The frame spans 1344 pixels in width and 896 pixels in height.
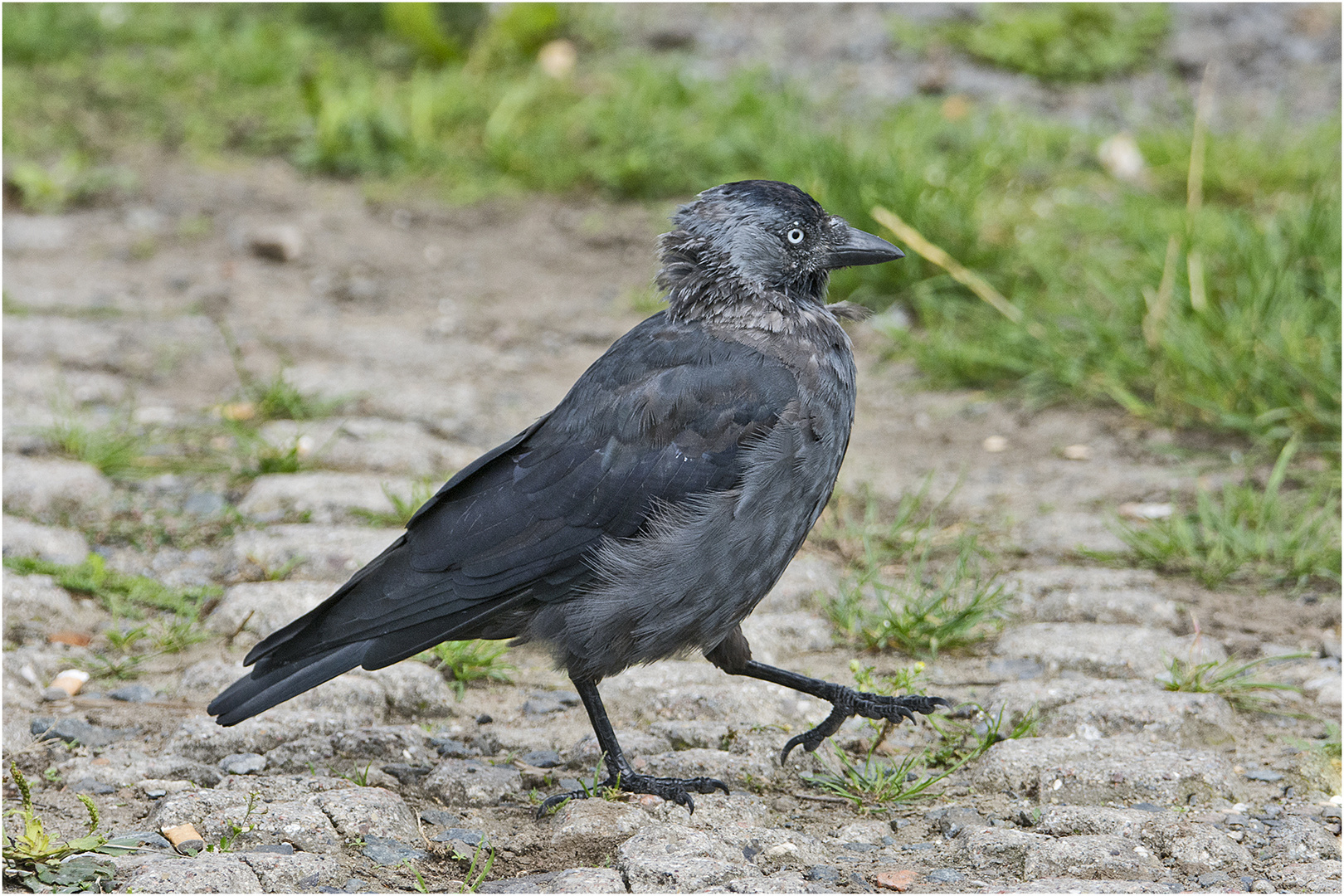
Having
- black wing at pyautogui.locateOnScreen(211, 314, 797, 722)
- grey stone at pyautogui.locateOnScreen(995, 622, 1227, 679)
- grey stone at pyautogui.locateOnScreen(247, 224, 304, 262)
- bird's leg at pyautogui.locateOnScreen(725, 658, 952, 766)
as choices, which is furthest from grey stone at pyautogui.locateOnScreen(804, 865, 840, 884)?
grey stone at pyautogui.locateOnScreen(247, 224, 304, 262)

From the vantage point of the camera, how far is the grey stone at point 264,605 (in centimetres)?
384

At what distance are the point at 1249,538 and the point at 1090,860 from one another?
1940mm

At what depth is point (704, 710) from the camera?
3.65 metres

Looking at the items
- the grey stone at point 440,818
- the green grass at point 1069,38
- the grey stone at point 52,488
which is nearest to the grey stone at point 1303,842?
the grey stone at point 440,818

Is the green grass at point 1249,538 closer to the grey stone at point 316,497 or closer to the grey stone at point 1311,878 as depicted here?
the grey stone at point 1311,878

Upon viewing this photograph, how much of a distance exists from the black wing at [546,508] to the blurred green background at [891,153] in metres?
2.58

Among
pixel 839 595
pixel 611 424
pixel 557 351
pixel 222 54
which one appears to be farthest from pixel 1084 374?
pixel 222 54

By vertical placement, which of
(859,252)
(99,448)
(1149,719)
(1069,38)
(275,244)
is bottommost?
(1149,719)

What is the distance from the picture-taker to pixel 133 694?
11.7 feet

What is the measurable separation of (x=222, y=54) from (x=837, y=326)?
21.2ft

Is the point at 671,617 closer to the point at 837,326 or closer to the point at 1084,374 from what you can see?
the point at 837,326

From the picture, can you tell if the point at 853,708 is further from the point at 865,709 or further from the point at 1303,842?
the point at 1303,842

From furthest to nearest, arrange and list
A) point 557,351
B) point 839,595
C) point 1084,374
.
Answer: point 557,351
point 1084,374
point 839,595

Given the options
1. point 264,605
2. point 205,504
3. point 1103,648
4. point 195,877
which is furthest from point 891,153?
point 195,877
